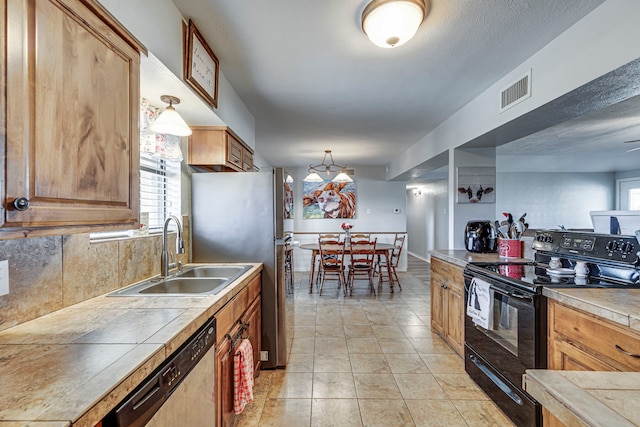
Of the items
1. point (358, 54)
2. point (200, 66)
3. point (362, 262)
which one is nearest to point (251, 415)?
point (200, 66)

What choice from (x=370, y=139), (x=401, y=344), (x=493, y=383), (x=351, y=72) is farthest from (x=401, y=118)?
(x=493, y=383)

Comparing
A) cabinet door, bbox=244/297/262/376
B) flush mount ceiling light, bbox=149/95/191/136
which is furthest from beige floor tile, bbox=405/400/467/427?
flush mount ceiling light, bbox=149/95/191/136

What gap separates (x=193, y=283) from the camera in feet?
6.56

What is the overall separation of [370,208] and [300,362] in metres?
4.62

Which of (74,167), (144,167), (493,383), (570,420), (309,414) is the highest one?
(144,167)

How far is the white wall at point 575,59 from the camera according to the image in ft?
4.76

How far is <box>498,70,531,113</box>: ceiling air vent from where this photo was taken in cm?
212

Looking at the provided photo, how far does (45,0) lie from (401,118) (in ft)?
10.4

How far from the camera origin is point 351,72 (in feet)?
7.57

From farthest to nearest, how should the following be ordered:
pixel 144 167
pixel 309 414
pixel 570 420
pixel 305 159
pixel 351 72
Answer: pixel 305 159 < pixel 351 72 < pixel 144 167 < pixel 309 414 < pixel 570 420

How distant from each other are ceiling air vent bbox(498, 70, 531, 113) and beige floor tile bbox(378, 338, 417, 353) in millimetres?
2168

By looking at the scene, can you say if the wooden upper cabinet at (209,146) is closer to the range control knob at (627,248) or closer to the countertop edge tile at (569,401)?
the countertop edge tile at (569,401)

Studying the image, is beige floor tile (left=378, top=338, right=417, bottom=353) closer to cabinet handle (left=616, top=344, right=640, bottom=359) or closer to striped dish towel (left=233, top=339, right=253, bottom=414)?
striped dish towel (left=233, top=339, right=253, bottom=414)

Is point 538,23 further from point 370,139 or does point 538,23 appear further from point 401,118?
point 370,139
